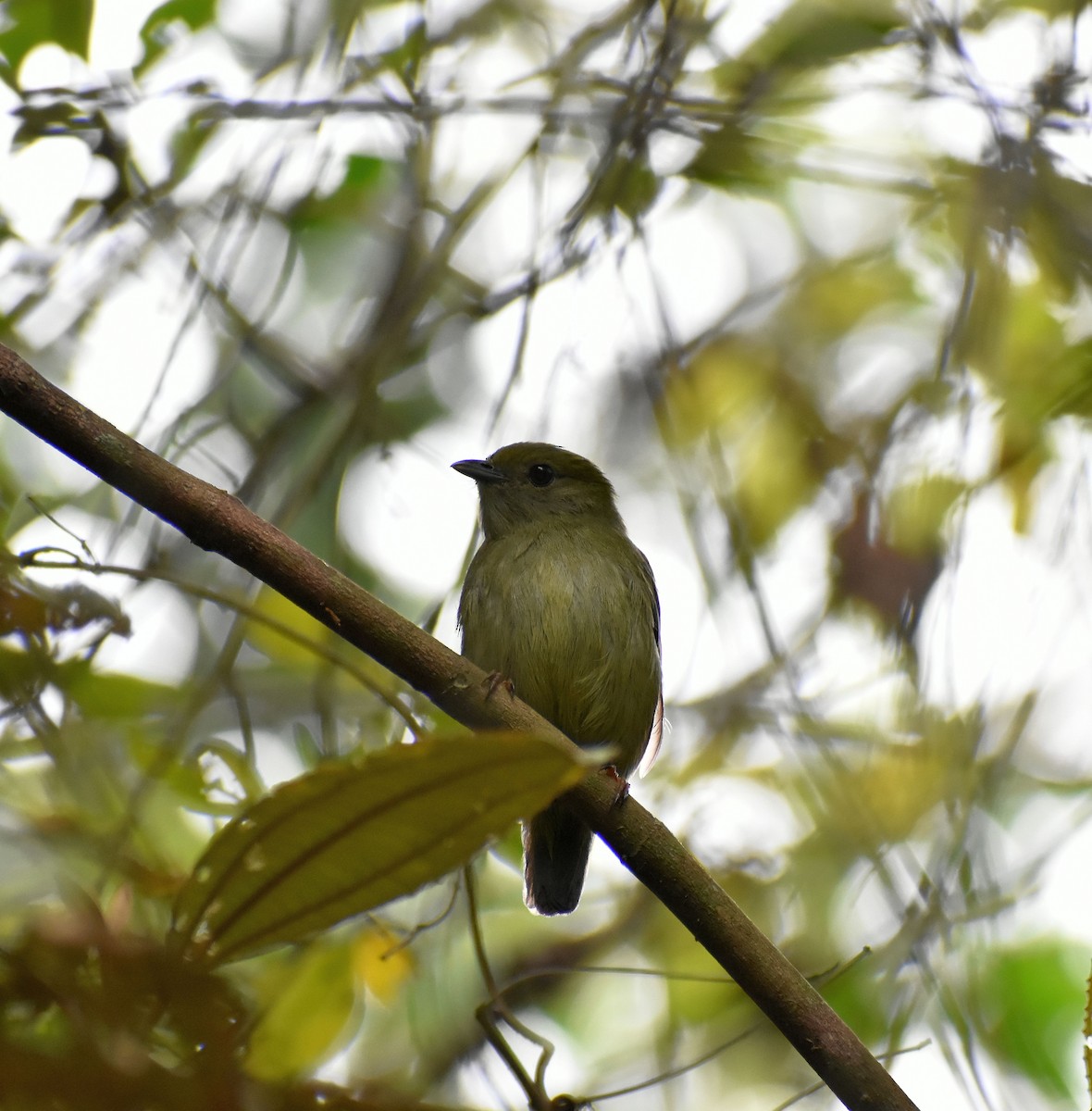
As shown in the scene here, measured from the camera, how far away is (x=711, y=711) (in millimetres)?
5348

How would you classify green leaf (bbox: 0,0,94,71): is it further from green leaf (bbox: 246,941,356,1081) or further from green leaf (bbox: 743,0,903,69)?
green leaf (bbox: 246,941,356,1081)

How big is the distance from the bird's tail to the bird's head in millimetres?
1203

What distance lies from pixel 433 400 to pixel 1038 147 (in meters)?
2.54

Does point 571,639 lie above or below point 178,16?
below

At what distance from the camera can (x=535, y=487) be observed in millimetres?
5152

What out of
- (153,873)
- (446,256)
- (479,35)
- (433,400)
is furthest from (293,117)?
(153,873)

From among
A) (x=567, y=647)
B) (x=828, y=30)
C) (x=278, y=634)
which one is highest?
(x=828, y=30)

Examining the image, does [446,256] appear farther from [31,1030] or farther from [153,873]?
[31,1030]

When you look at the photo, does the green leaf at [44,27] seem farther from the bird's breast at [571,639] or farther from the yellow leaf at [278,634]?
the bird's breast at [571,639]

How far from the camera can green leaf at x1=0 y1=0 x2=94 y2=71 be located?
11.8 ft

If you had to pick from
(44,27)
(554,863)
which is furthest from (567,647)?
(44,27)

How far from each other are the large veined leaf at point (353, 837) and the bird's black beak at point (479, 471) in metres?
3.69

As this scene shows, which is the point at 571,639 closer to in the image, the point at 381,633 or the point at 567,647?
the point at 567,647

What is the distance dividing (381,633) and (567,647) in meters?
2.22
